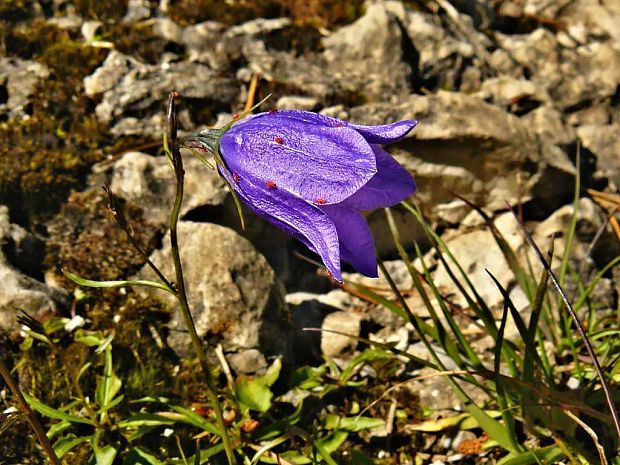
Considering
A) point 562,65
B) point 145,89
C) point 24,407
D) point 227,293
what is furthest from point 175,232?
point 562,65

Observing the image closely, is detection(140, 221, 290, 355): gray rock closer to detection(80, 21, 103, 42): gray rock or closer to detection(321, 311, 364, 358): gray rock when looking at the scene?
detection(321, 311, 364, 358): gray rock

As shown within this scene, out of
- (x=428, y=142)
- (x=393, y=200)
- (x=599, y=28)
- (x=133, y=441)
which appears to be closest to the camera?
(x=393, y=200)

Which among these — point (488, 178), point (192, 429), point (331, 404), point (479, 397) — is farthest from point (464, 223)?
point (192, 429)

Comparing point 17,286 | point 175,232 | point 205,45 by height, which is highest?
point 175,232

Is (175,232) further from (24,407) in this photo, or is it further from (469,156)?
(469,156)

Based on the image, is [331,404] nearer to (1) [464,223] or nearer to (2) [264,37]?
(1) [464,223]

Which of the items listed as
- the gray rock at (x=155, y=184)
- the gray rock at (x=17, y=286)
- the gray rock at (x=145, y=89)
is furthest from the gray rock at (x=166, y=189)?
the gray rock at (x=17, y=286)

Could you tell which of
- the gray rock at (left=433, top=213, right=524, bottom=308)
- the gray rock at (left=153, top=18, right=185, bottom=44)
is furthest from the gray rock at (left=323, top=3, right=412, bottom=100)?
the gray rock at (left=433, top=213, right=524, bottom=308)
